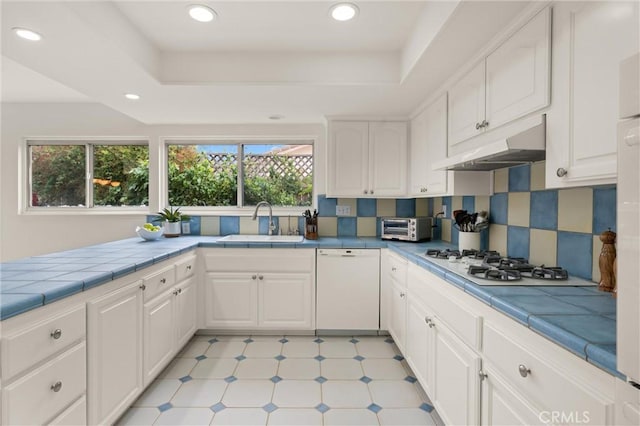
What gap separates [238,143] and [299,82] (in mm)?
1475

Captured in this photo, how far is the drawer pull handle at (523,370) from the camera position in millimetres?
936

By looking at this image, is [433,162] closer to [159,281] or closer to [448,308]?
[448,308]

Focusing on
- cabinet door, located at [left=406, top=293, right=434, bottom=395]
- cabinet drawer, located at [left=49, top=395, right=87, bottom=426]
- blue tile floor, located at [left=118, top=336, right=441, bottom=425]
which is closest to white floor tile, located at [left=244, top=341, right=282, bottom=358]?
blue tile floor, located at [left=118, top=336, right=441, bottom=425]

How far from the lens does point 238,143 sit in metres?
3.45

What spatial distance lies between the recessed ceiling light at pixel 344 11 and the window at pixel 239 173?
5.57ft

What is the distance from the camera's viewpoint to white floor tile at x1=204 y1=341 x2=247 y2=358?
96.2 inches

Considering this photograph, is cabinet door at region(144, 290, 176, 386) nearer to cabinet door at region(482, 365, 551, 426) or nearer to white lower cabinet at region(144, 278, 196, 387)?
white lower cabinet at region(144, 278, 196, 387)

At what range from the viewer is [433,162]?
2.36 m

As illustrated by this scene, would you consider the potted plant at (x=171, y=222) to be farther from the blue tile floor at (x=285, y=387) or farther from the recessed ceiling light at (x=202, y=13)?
the recessed ceiling light at (x=202, y=13)

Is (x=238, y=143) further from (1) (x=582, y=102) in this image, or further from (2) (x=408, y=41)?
(1) (x=582, y=102)

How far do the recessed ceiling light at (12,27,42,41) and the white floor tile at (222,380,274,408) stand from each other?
2271 mm

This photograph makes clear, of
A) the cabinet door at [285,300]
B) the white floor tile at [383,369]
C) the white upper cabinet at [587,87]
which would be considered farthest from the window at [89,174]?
the white upper cabinet at [587,87]

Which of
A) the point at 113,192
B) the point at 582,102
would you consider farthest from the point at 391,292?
the point at 113,192

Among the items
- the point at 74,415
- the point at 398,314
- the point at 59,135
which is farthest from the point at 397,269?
the point at 59,135
